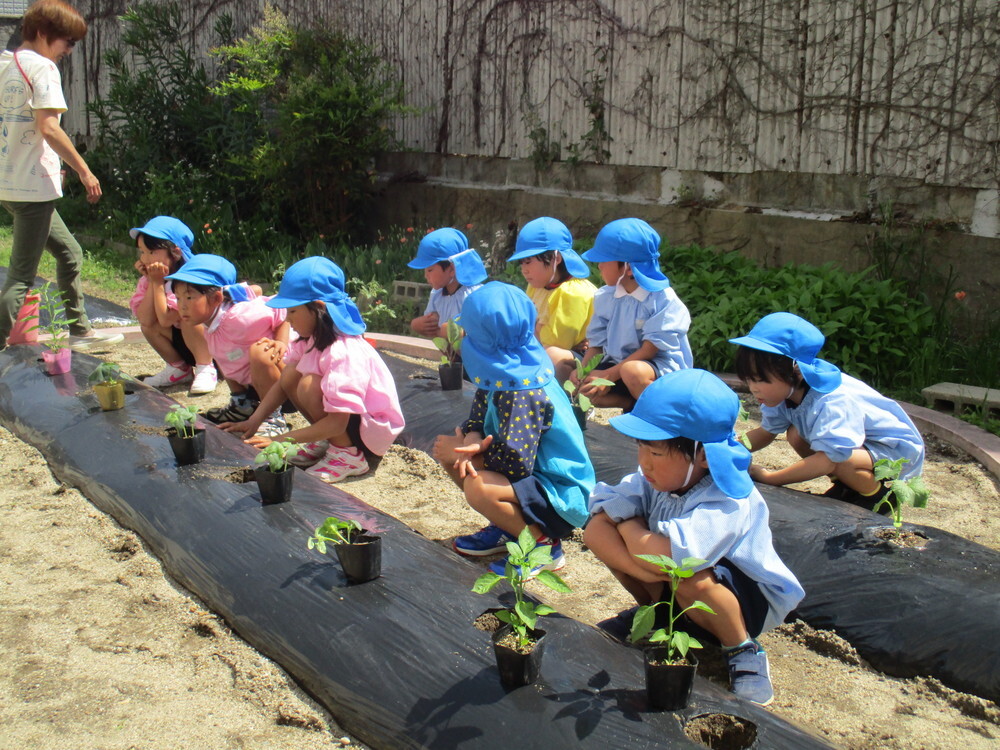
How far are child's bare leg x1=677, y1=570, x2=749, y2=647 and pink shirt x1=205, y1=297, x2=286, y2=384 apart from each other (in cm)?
307

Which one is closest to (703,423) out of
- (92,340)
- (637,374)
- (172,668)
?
(172,668)

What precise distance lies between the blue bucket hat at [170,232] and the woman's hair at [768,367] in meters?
3.28

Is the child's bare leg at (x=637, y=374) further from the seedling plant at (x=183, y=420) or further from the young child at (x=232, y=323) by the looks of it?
the seedling plant at (x=183, y=420)

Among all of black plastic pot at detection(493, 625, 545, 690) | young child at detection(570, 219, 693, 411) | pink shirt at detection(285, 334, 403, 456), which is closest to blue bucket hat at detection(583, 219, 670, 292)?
young child at detection(570, 219, 693, 411)

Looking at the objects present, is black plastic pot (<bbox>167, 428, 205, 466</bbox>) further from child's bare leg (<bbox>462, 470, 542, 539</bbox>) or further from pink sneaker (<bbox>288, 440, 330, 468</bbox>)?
child's bare leg (<bbox>462, 470, 542, 539</bbox>)

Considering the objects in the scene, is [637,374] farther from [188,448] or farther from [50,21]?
[50,21]

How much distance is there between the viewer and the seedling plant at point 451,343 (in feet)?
15.9

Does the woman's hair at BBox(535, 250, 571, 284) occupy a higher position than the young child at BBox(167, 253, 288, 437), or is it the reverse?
the woman's hair at BBox(535, 250, 571, 284)

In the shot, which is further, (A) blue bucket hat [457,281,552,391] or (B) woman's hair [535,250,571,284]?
(B) woman's hair [535,250,571,284]

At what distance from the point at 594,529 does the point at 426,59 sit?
761 centimetres

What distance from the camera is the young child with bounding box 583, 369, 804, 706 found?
99.6 inches

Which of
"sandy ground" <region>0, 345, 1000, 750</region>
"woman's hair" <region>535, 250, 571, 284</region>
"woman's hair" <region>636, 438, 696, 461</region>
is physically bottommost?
"sandy ground" <region>0, 345, 1000, 750</region>

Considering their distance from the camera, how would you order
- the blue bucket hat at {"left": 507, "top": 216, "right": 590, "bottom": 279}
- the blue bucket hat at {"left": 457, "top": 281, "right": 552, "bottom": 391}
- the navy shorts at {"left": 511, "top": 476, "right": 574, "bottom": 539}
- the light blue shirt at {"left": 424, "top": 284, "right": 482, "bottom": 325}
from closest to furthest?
the blue bucket hat at {"left": 457, "top": 281, "right": 552, "bottom": 391}
the navy shorts at {"left": 511, "top": 476, "right": 574, "bottom": 539}
the blue bucket hat at {"left": 507, "top": 216, "right": 590, "bottom": 279}
the light blue shirt at {"left": 424, "top": 284, "right": 482, "bottom": 325}

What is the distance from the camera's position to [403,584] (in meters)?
2.75
